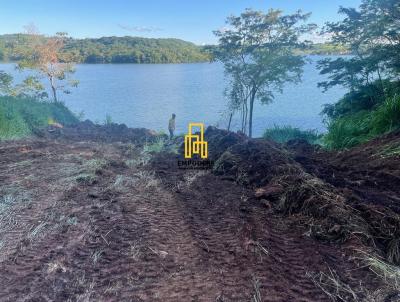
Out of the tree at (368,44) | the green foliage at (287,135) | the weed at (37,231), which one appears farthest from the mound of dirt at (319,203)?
the green foliage at (287,135)

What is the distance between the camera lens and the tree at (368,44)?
10570 mm

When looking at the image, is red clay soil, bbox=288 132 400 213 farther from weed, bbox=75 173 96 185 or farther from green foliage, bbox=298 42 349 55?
green foliage, bbox=298 42 349 55

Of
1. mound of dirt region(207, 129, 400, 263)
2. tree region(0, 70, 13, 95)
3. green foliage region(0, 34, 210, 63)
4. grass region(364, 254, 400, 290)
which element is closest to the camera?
grass region(364, 254, 400, 290)

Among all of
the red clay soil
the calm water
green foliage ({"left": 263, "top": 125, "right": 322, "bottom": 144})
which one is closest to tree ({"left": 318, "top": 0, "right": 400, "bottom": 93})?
green foliage ({"left": 263, "top": 125, "right": 322, "bottom": 144})

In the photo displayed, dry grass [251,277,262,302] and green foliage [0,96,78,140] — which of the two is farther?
green foliage [0,96,78,140]

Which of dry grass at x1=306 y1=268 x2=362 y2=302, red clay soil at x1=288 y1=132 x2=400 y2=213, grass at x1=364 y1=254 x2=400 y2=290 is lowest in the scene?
dry grass at x1=306 y1=268 x2=362 y2=302

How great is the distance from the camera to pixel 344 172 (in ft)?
19.6

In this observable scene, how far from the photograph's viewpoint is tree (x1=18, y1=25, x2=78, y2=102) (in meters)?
21.2

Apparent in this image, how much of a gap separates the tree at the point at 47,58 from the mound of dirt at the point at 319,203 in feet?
63.6

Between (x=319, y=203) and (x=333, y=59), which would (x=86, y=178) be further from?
(x=333, y=59)

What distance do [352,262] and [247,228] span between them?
4.09ft

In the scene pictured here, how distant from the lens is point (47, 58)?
21312 millimetres

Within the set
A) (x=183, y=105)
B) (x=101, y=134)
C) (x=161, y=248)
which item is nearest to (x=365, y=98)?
(x=161, y=248)

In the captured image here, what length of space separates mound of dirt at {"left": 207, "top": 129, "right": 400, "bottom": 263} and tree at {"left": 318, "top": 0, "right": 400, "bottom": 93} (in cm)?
607
